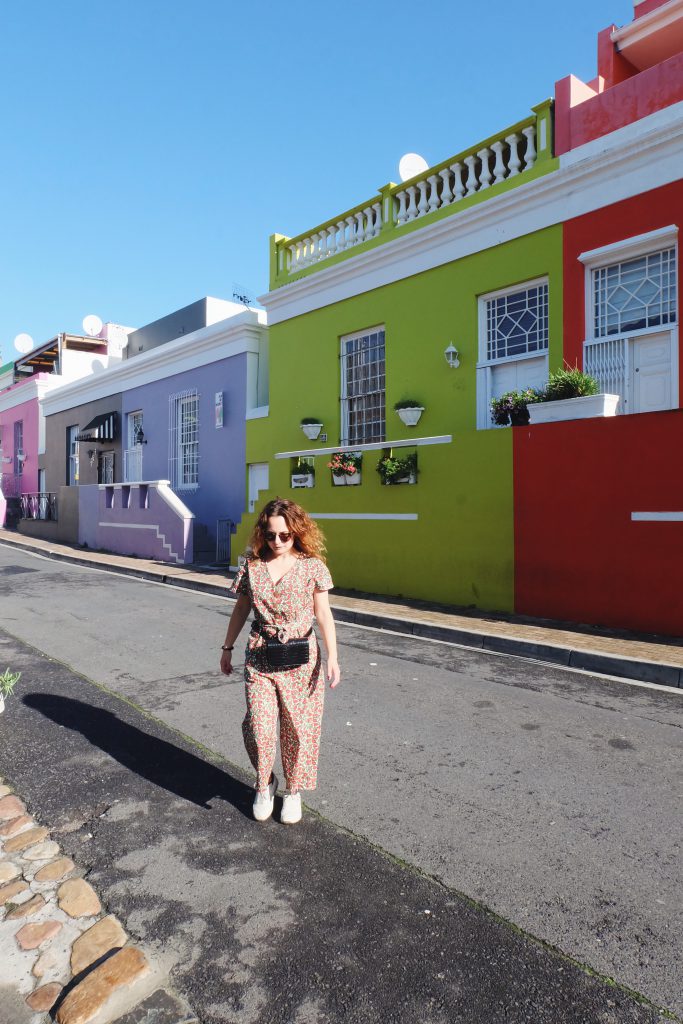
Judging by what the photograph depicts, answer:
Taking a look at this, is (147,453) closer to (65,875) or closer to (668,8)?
(668,8)

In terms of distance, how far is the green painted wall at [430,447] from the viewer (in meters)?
9.99

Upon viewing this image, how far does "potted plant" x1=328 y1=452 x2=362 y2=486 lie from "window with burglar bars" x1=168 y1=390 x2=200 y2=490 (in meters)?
7.47

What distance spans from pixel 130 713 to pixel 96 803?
1544 millimetres

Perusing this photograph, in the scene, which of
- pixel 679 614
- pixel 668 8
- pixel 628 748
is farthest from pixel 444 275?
pixel 628 748

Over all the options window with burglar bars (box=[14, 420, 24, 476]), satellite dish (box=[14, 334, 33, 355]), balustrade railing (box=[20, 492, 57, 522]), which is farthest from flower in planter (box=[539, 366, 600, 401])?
satellite dish (box=[14, 334, 33, 355])

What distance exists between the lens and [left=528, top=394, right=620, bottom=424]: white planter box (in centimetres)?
863

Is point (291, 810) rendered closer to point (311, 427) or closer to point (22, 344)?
point (311, 427)

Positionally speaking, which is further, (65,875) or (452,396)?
(452,396)

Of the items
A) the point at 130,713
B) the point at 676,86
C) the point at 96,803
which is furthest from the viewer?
the point at 676,86

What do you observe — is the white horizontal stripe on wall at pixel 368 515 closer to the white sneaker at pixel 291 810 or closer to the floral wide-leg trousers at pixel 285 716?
the floral wide-leg trousers at pixel 285 716

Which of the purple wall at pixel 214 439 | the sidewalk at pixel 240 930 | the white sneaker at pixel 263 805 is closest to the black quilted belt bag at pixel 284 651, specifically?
the white sneaker at pixel 263 805

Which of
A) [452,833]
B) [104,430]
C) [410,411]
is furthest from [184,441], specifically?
[452,833]

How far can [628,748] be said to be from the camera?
462cm

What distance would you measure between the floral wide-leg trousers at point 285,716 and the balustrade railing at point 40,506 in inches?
915
